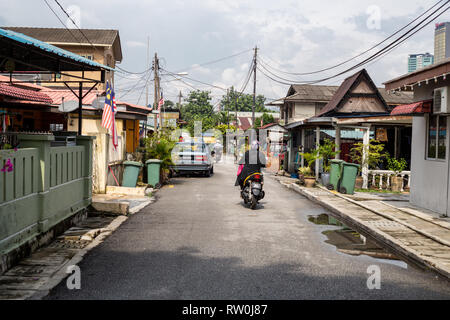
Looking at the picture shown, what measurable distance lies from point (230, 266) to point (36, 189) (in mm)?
3519

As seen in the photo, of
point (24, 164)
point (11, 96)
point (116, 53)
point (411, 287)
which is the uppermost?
point (116, 53)

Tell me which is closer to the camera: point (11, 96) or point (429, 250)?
point (429, 250)

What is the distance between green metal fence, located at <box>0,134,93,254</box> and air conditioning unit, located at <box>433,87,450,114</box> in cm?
884

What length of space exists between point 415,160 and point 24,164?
37.2ft

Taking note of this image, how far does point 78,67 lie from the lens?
11.0 meters

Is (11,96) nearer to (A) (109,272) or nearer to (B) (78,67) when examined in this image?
(B) (78,67)

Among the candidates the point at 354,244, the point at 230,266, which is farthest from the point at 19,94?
the point at 354,244

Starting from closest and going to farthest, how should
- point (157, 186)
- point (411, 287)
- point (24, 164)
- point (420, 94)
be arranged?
point (411, 287) → point (24, 164) → point (420, 94) → point (157, 186)

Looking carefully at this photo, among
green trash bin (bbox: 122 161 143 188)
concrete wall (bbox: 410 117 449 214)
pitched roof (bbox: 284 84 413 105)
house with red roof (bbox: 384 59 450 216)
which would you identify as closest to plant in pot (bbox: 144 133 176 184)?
green trash bin (bbox: 122 161 143 188)

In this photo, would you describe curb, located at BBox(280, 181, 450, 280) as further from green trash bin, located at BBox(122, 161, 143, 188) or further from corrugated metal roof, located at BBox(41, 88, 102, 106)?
corrugated metal roof, located at BBox(41, 88, 102, 106)

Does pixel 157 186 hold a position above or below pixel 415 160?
below

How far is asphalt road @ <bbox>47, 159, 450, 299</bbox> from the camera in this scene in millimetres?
5266
